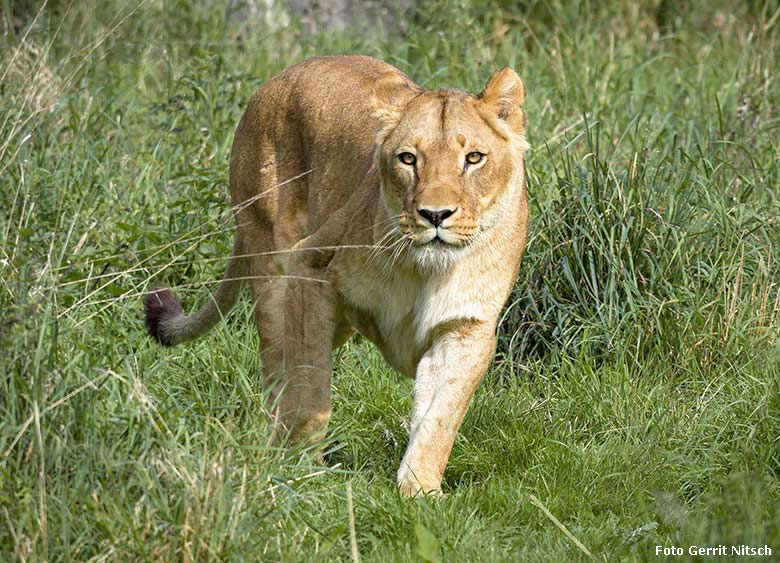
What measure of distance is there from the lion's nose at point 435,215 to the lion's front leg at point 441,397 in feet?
1.45

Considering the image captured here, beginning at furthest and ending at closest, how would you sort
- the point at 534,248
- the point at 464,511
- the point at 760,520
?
the point at 534,248 → the point at 464,511 → the point at 760,520

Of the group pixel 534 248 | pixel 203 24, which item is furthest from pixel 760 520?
pixel 203 24

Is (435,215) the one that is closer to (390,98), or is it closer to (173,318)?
(390,98)

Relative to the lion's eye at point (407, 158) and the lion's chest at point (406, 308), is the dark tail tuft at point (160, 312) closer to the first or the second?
Answer: the lion's chest at point (406, 308)

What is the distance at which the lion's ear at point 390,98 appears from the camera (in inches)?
163

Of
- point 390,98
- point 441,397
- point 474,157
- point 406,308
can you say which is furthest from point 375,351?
point 474,157

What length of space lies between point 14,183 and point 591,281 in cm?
221

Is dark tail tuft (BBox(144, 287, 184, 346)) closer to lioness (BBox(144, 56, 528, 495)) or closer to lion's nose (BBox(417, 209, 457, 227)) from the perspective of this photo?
lioness (BBox(144, 56, 528, 495))

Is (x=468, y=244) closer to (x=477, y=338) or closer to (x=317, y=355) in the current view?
(x=477, y=338)

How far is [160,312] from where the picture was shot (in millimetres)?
4355

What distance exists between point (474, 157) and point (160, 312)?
1.20 meters

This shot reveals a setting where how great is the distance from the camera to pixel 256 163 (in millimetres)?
4715

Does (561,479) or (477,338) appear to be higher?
(477,338)

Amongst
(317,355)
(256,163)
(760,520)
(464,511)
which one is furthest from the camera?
(256,163)
